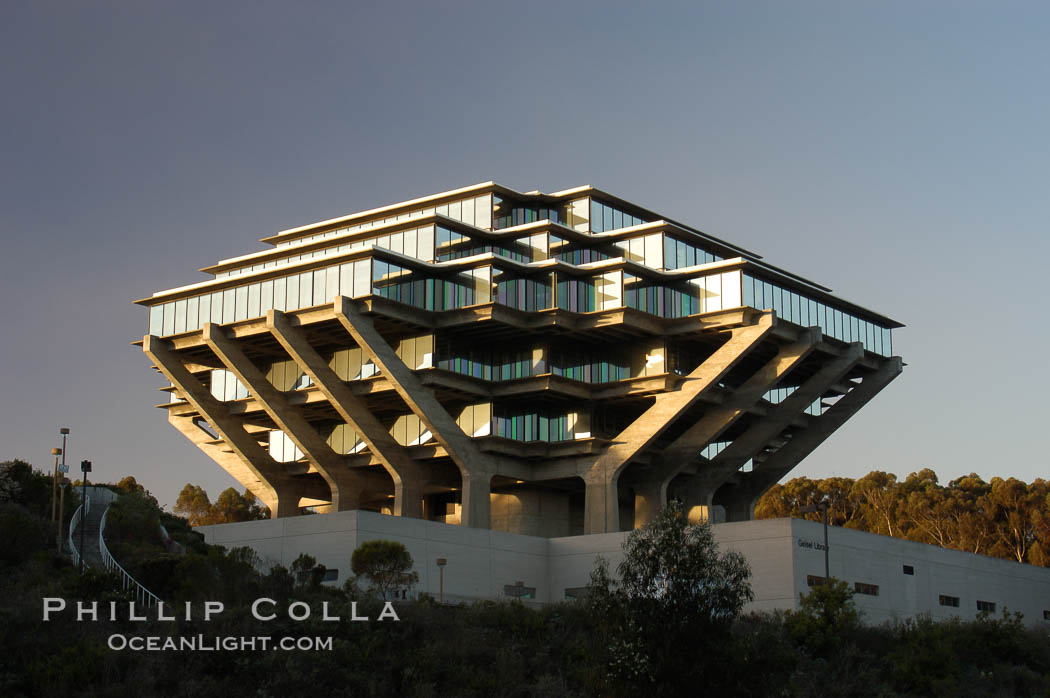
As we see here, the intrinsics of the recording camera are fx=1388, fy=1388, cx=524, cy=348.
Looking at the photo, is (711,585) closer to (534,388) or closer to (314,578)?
(314,578)

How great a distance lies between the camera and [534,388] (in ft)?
245

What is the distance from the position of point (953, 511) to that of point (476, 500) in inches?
2067

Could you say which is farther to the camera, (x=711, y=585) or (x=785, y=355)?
(x=785, y=355)

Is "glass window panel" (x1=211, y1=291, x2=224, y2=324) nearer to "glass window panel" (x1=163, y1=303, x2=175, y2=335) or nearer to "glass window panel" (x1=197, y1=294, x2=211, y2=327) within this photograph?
"glass window panel" (x1=197, y1=294, x2=211, y2=327)

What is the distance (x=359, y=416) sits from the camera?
7488cm

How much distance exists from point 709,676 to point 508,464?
44.4 m

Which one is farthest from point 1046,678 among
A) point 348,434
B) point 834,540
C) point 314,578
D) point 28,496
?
point 28,496

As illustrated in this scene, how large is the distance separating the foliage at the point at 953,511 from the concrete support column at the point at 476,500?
3264cm

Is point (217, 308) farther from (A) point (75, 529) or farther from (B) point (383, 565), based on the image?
(B) point (383, 565)

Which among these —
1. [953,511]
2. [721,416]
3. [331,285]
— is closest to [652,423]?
[721,416]

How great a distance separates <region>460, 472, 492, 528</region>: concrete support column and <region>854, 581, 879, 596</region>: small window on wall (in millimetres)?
19637

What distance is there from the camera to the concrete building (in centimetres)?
7388

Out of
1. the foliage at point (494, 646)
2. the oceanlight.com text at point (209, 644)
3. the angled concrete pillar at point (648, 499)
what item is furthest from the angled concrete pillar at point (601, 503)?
the oceanlight.com text at point (209, 644)

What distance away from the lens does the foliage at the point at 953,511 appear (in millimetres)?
106938
